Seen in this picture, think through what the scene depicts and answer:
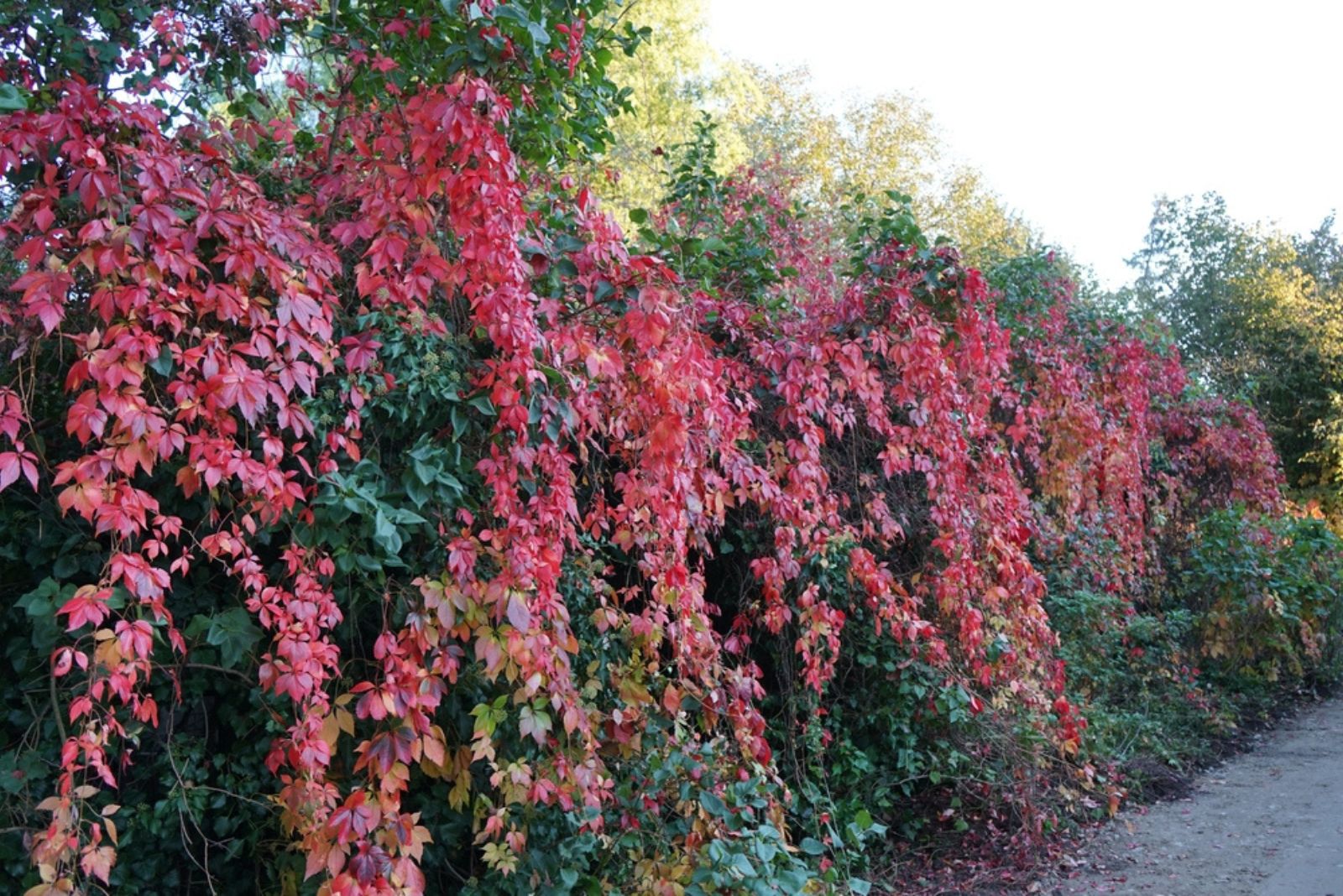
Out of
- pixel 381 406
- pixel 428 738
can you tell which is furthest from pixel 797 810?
pixel 381 406

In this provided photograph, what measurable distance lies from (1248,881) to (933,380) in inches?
107

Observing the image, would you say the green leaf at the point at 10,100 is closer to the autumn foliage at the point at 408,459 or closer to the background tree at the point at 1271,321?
the autumn foliage at the point at 408,459

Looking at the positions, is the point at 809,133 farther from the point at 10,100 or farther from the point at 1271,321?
the point at 10,100

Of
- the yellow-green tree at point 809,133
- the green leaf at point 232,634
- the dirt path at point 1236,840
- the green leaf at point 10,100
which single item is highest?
the yellow-green tree at point 809,133

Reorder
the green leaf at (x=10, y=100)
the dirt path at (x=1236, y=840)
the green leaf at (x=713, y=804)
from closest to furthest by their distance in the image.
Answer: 1. the green leaf at (x=10, y=100)
2. the green leaf at (x=713, y=804)
3. the dirt path at (x=1236, y=840)

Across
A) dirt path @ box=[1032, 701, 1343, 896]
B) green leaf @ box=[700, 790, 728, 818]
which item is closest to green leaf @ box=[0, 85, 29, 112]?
green leaf @ box=[700, 790, 728, 818]

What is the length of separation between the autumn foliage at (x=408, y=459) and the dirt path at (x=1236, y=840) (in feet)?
4.66

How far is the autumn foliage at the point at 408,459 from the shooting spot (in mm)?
2676

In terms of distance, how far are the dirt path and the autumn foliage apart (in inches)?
55.9

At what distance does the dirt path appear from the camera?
4.90 m

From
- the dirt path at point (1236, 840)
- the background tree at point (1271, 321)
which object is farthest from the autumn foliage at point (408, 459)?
the background tree at point (1271, 321)

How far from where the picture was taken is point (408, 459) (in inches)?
125

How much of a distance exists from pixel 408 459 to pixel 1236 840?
15.9ft

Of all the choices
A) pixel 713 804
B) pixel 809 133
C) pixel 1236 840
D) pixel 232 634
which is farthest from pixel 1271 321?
pixel 232 634
